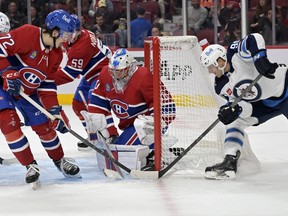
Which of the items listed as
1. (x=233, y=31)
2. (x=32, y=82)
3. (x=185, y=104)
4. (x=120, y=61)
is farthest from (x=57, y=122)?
(x=233, y=31)

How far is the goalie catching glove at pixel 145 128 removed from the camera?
5199 millimetres

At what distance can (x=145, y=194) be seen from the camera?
4730 millimetres

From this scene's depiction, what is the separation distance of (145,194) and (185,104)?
0.91 meters

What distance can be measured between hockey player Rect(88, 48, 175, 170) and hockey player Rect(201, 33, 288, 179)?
0.34 m

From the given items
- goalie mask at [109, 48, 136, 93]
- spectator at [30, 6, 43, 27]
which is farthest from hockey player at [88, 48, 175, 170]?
spectator at [30, 6, 43, 27]

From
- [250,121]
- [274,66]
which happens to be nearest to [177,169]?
[250,121]

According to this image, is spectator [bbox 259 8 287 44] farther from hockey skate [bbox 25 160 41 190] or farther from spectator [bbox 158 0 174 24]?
hockey skate [bbox 25 160 41 190]

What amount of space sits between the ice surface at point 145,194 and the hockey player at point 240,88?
5.3 inches

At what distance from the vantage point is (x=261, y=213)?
4.22 metres

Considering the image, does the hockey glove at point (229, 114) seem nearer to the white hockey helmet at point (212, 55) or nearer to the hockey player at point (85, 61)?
the white hockey helmet at point (212, 55)

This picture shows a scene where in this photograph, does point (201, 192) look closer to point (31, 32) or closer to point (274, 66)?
point (274, 66)

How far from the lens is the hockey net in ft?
16.8

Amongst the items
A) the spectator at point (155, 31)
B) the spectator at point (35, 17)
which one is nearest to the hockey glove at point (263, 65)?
the spectator at point (155, 31)

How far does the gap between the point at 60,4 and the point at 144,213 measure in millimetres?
5789
